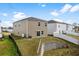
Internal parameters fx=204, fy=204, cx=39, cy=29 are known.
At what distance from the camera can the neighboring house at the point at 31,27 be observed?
2.67 m

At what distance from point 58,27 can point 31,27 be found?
14.3 inches

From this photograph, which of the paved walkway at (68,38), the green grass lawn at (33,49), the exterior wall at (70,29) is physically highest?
the exterior wall at (70,29)

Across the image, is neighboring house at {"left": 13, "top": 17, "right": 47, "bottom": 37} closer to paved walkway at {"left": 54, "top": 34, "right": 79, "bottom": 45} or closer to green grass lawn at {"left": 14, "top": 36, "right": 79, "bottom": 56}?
green grass lawn at {"left": 14, "top": 36, "right": 79, "bottom": 56}

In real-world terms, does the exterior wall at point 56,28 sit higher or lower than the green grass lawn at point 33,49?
higher

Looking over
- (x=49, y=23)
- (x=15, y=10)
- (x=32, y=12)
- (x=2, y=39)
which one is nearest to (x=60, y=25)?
(x=49, y=23)

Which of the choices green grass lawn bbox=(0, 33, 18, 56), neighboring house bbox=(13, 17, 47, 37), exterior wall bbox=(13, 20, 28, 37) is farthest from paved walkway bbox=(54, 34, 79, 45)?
green grass lawn bbox=(0, 33, 18, 56)

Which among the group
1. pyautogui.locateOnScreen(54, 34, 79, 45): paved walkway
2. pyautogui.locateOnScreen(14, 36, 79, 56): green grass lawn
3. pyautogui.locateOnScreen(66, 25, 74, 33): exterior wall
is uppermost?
pyautogui.locateOnScreen(66, 25, 74, 33): exterior wall

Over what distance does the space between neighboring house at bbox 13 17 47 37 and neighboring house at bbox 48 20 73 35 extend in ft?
0.22

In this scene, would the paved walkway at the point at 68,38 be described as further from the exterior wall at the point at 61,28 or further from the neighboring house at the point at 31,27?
the neighboring house at the point at 31,27

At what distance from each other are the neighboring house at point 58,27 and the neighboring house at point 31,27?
68 millimetres

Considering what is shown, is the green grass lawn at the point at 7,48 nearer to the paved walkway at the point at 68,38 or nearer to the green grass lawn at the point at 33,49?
the green grass lawn at the point at 33,49

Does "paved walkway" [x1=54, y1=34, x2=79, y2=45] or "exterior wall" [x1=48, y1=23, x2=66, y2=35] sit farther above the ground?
"exterior wall" [x1=48, y1=23, x2=66, y2=35]

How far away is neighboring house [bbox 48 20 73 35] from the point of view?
2701 mm

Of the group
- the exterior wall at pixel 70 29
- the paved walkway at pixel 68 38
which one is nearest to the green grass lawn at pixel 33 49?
the paved walkway at pixel 68 38
